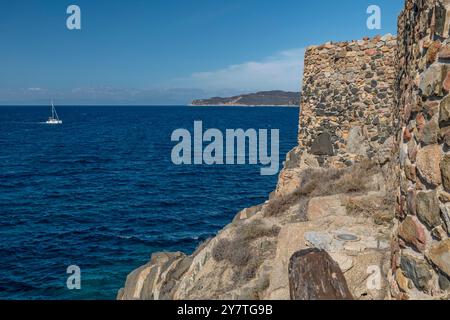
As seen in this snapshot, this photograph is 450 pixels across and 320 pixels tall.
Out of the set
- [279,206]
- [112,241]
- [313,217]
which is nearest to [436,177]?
[313,217]

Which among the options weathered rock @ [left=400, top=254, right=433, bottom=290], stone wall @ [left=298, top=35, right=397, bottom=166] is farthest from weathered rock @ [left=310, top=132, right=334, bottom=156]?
weathered rock @ [left=400, top=254, right=433, bottom=290]

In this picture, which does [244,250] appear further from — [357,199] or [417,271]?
[417,271]

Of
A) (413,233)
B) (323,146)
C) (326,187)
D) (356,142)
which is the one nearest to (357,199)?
(326,187)

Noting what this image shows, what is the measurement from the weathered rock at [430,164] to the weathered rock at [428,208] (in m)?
0.13

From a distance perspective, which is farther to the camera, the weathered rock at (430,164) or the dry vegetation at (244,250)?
the dry vegetation at (244,250)

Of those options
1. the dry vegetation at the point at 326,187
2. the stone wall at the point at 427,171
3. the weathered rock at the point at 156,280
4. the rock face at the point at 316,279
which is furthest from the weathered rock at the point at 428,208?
the weathered rock at the point at 156,280

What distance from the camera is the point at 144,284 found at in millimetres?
13906

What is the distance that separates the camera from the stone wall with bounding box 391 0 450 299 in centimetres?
358

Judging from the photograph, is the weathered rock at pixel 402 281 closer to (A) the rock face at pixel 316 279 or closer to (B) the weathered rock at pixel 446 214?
(A) the rock face at pixel 316 279

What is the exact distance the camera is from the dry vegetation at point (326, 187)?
1060 centimetres

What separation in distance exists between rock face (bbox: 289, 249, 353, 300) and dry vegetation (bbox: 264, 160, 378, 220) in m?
4.30

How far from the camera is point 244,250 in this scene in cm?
900

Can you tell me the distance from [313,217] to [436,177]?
5562 millimetres
